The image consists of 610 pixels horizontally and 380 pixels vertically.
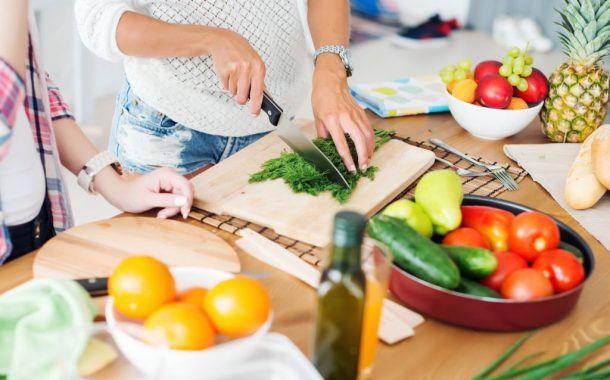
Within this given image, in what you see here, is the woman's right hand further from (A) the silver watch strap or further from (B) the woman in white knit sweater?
(A) the silver watch strap

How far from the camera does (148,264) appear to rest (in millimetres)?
948

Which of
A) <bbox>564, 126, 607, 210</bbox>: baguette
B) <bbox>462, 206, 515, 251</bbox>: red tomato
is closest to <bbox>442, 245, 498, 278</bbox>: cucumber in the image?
<bbox>462, 206, 515, 251</bbox>: red tomato

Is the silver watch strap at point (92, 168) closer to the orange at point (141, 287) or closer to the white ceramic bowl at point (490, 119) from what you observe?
the orange at point (141, 287)

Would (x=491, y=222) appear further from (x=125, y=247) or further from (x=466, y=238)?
(x=125, y=247)

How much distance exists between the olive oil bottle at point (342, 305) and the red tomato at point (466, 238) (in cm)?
36

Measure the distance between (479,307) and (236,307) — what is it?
0.39 m

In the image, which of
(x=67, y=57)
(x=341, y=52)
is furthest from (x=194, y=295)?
(x=67, y=57)

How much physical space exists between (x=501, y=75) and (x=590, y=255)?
2.35 feet

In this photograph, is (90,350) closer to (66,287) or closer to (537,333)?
(66,287)

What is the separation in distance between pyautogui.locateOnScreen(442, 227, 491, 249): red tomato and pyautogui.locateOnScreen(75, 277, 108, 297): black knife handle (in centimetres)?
55

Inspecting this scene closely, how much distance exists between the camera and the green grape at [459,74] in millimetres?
1858

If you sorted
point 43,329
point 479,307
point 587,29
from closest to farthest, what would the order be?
point 43,329 < point 479,307 < point 587,29

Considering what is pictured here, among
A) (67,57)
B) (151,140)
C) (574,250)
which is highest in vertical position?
(574,250)

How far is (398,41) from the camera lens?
515cm
